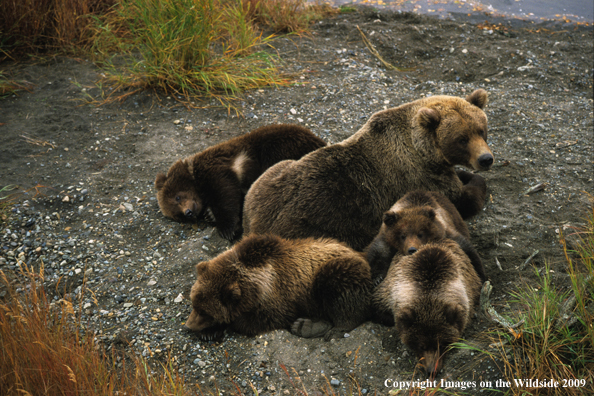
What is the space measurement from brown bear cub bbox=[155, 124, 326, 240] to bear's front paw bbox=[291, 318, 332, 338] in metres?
1.74

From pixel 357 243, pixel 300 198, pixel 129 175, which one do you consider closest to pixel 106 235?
pixel 129 175

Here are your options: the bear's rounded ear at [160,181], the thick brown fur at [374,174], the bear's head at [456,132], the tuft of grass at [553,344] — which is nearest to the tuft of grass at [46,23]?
the bear's rounded ear at [160,181]

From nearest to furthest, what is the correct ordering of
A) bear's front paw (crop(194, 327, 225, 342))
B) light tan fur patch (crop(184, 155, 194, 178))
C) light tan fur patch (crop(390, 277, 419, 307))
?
light tan fur patch (crop(390, 277, 419, 307)) → bear's front paw (crop(194, 327, 225, 342)) → light tan fur patch (crop(184, 155, 194, 178))

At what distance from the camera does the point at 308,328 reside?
4.21 meters

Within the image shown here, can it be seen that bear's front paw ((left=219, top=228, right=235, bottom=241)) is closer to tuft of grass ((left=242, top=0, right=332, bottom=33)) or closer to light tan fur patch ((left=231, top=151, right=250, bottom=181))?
light tan fur patch ((left=231, top=151, right=250, bottom=181))

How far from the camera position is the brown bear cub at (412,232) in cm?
431

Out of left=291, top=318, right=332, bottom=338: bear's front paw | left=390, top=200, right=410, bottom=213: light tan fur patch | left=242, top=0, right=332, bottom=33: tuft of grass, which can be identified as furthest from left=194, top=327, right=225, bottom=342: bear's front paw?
left=242, top=0, right=332, bottom=33: tuft of grass

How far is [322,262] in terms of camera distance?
14.4ft

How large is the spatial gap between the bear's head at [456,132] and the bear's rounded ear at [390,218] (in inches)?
44.9

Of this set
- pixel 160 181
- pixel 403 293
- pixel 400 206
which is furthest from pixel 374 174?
pixel 160 181

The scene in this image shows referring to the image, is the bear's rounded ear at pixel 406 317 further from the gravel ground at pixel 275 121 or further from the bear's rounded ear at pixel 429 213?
the bear's rounded ear at pixel 429 213

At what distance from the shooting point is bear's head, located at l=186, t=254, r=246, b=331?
4.14 m

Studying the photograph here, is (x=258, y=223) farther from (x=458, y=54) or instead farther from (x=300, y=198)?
(x=458, y=54)

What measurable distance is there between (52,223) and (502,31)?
9.15 metres
